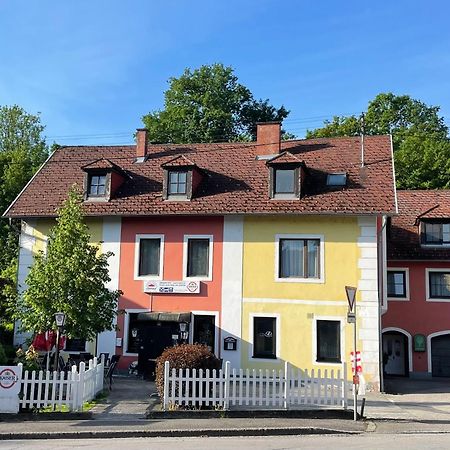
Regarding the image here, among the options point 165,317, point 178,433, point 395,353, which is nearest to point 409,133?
point 395,353

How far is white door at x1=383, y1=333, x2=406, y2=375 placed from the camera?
87.4 ft

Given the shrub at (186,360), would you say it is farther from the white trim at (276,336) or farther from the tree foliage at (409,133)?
the tree foliage at (409,133)

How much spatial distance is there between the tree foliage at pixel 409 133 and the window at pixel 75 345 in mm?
26850

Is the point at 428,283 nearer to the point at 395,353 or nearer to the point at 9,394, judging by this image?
the point at 395,353

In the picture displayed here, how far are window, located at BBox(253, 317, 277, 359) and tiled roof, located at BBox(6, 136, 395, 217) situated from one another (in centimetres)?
404

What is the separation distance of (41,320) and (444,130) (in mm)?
38780

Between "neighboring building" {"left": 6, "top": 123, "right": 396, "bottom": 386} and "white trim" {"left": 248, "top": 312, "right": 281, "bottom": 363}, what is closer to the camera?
"neighboring building" {"left": 6, "top": 123, "right": 396, "bottom": 386}

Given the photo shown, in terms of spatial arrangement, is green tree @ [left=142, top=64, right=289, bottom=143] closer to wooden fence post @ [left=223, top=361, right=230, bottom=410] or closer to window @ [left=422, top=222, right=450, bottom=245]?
window @ [left=422, top=222, right=450, bottom=245]

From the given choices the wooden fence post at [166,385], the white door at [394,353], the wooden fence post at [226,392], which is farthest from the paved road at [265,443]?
the white door at [394,353]

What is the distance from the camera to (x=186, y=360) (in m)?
14.0

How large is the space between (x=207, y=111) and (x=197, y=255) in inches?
1005

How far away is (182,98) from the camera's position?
46938 mm

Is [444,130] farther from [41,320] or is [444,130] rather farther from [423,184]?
[41,320]

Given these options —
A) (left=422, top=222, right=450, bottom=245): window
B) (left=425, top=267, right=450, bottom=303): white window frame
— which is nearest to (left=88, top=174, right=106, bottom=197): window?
(left=422, top=222, right=450, bottom=245): window
